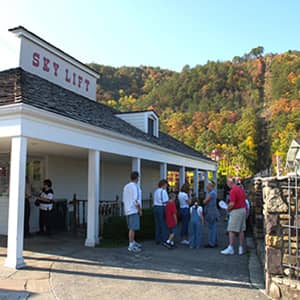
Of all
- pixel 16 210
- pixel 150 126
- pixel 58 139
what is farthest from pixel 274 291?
pixel 150 126

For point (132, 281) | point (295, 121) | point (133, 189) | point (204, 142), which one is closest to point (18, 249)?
point (132, 281)

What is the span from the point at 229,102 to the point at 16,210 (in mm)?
67583

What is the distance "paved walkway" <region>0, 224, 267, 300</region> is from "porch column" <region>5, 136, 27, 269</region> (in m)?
0.25

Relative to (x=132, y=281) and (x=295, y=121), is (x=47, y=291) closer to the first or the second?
(x=132, y=281)

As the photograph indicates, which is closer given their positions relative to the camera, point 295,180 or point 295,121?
point 295,180

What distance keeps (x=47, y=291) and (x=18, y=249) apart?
1595 millimetres

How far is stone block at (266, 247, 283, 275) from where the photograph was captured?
16.7 ft

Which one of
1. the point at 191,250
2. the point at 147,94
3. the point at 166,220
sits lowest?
the point at 191,250

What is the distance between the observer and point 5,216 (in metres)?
10.9

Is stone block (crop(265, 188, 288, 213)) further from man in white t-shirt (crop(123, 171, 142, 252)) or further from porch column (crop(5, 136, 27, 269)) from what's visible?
porch column (crop(5, 136, 27, 269))

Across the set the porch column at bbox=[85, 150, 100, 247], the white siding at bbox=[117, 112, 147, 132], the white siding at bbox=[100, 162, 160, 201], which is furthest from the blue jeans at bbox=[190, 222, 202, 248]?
the white siding at bbox=[117, 112, 147, 132]

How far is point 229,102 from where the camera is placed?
70.9 metres

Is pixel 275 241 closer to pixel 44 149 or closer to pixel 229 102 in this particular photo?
pixel 44 149

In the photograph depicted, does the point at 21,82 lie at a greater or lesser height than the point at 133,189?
greater
